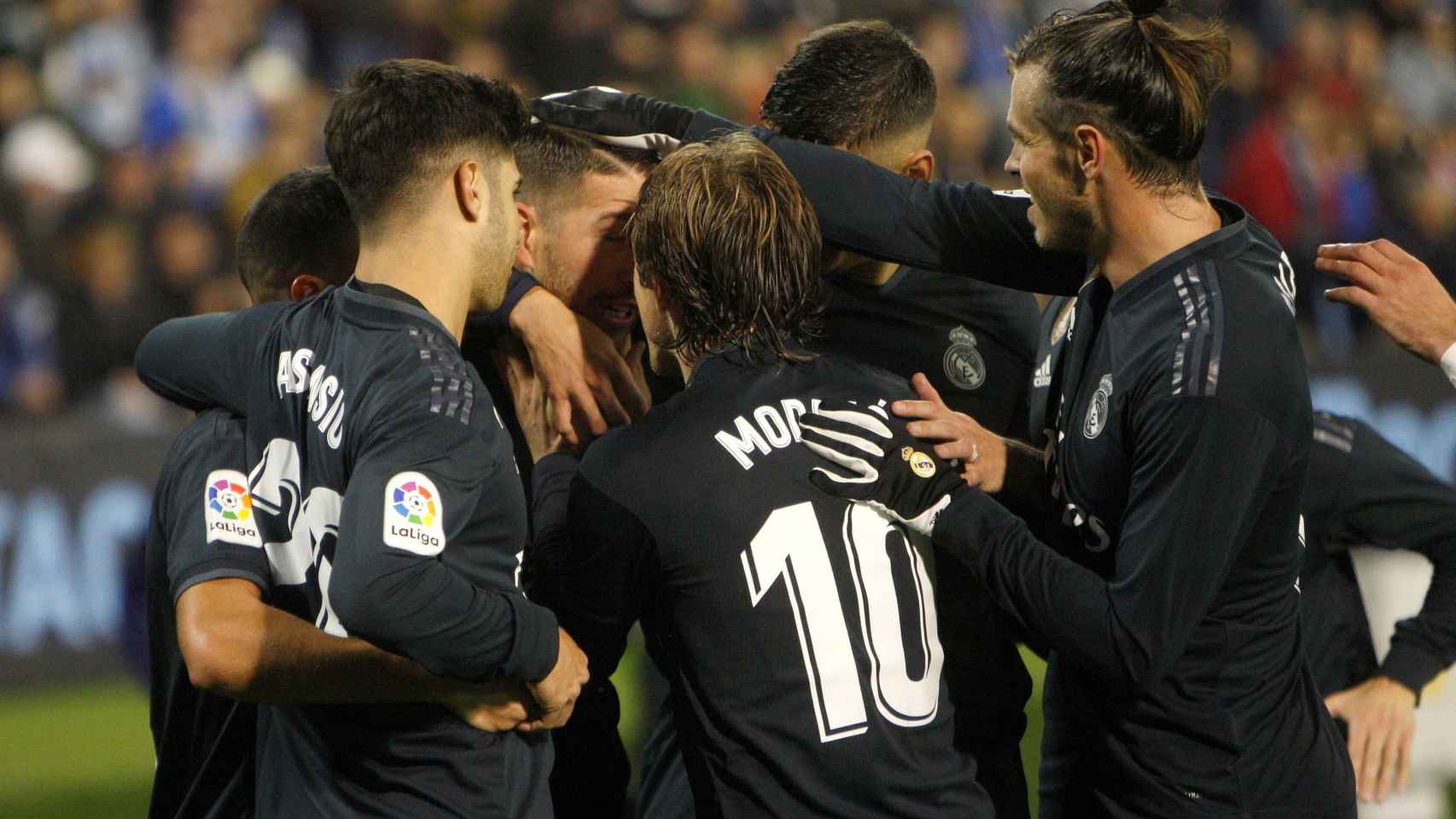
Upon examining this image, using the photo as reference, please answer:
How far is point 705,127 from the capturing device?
3.07m

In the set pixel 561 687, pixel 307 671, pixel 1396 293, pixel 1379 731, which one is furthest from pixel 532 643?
pixel 1379 731

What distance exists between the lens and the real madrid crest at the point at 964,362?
339cm

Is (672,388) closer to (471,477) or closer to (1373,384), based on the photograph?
(471,477)

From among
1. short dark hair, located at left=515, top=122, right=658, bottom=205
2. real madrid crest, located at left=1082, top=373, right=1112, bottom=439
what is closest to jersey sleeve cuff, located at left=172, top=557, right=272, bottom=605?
short dark hair, located at left=515, top=122, right=658, bottom=205

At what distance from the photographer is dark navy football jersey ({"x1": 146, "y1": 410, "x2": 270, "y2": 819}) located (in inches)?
101

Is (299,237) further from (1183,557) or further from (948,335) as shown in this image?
(1183,557)

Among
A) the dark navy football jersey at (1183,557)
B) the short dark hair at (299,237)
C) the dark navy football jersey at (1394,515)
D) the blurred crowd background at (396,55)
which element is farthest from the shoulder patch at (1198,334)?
the blurred crowd background at (396,55)

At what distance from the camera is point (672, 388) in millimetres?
3355

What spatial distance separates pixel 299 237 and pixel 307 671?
3.29 feet

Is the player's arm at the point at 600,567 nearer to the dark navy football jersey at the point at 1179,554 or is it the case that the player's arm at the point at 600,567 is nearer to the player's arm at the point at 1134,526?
the player's arm at the point at 1134,526

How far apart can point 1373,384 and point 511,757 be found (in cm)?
797

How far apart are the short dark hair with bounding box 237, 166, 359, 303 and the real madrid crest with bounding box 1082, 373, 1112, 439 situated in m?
1.45

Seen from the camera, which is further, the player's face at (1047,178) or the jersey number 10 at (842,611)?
the player's face at (1047,178)

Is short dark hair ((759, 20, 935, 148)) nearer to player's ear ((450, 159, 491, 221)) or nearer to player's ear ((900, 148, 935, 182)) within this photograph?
player's ear ((900, 148, 935, 182))
